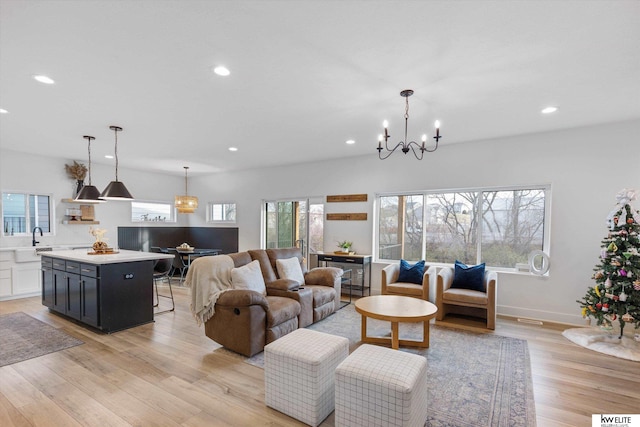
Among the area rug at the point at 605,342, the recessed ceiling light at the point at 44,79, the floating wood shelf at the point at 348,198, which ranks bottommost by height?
the area rug at the point at 605,342

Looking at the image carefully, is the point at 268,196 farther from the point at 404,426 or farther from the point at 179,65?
the point at 404,426

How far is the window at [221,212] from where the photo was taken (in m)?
7.92

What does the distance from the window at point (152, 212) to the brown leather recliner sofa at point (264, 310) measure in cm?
503

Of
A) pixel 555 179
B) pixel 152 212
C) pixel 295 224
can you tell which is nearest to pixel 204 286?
pixel 295 224

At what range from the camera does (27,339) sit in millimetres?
3504

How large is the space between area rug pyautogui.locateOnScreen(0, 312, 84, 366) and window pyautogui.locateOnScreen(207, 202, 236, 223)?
171 inches

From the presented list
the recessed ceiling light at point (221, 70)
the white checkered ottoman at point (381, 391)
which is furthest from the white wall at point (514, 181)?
the white checkered ottoman at point (381, 391)

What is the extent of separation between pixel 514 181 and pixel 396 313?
9.89ft

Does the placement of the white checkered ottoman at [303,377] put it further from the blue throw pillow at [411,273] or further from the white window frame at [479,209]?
the white window frame at [479,209]

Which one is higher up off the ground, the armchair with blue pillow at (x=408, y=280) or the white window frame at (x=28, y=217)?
the white window frame at (x=28, y=217)

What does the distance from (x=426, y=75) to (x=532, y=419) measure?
Answer: 2.83 meters

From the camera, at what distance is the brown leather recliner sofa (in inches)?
123

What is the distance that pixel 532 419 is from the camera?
216 centimetres

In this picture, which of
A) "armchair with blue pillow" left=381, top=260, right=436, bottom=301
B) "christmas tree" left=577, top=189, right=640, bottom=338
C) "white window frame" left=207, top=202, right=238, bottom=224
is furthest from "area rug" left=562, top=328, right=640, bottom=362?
"white window frame" left=207, top=202, right=238, bottom=224
